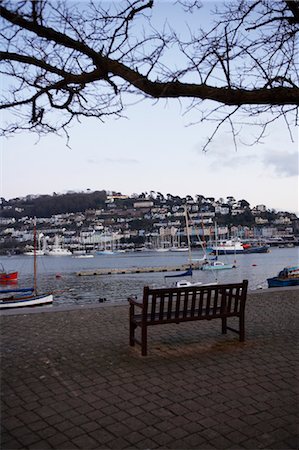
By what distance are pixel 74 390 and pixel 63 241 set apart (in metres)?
158

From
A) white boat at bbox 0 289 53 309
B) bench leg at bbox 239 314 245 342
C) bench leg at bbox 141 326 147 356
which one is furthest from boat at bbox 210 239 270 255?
bench leg at bbox 141 326 147 356

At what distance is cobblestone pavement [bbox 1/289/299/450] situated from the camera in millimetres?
2859

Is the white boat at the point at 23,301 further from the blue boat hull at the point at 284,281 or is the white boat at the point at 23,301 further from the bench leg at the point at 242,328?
the bench leg at the point at 242,328

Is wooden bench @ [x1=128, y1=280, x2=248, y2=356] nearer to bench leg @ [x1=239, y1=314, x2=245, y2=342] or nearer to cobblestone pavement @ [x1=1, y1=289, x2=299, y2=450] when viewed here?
bench leg @ [x1=239, y1=314, x2=245, y2=342]

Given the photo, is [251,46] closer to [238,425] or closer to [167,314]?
[167,314]

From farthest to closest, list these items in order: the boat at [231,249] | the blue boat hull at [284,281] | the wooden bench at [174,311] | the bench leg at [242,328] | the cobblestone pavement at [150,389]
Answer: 1. the boat at [231,249]
2. the blue boat hull at [284,281]
3. the bench leg at [242,328]
4. the wooden bench at [174,311]
5. the cobblestone pavement at [150,389]

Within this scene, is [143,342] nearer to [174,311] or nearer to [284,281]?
[174,311]

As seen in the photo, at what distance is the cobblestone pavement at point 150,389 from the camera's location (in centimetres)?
286

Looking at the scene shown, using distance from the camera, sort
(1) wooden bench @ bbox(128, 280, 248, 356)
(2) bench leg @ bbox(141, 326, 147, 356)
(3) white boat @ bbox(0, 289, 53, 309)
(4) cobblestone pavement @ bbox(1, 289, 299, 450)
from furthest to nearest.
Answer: (3) white boat @ bbox(0, 289, 53, 309), (1) wooden bench @ bbox(128, 280, 248, 356), (2) bench leg @ bbox(141, 326, 147, 356), (4) cobblestone pavement @ bbox(1, 289, 299, 450)

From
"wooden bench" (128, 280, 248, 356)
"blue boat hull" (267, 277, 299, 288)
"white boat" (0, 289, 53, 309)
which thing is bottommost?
"white boat" (0, 289, 53, 309)

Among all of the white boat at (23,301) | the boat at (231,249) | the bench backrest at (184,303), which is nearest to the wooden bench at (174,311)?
the bench backrest at (184,303)

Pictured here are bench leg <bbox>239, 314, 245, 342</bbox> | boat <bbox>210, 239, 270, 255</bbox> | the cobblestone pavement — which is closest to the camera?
the cobblestone pavement

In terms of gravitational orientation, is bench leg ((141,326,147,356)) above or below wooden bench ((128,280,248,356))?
below

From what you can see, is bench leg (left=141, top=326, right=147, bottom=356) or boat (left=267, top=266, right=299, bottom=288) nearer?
bench leg (left=141, top=326, right=147, bottom=356)
